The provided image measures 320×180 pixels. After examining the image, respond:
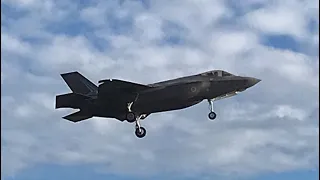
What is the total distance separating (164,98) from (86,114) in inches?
285

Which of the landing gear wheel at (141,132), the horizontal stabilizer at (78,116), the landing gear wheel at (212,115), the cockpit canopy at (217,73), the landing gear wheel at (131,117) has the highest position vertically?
the cockpit canopy at (217,73)

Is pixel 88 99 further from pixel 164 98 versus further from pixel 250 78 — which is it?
pixel 250 78

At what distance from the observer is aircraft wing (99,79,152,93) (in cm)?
6172

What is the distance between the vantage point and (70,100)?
2507 inches

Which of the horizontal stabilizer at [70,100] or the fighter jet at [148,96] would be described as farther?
the horizontal stabilizer at [70,100]

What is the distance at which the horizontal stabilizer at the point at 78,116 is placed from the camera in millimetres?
64812

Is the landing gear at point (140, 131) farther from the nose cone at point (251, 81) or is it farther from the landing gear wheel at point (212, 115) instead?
the nose cone at point (251, 81)

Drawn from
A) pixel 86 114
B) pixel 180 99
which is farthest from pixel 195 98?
pixel 86 114

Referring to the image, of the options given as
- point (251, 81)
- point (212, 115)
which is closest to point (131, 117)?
point (212, 115)

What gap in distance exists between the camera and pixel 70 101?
6372 cm

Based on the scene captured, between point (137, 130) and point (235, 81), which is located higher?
point (235, 81)

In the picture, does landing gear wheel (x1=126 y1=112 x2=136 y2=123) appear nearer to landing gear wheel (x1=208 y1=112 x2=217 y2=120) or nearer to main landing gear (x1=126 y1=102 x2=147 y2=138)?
main landing gear (x1=126 y1=102 x2=147 y2=138)

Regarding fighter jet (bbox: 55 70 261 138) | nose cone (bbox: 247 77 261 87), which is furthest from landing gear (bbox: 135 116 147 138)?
nose cone (bbox: 247 77 261 87)

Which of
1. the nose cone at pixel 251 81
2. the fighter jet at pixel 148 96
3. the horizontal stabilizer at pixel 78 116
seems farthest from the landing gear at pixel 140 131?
the nose cone at pixel 251 81
